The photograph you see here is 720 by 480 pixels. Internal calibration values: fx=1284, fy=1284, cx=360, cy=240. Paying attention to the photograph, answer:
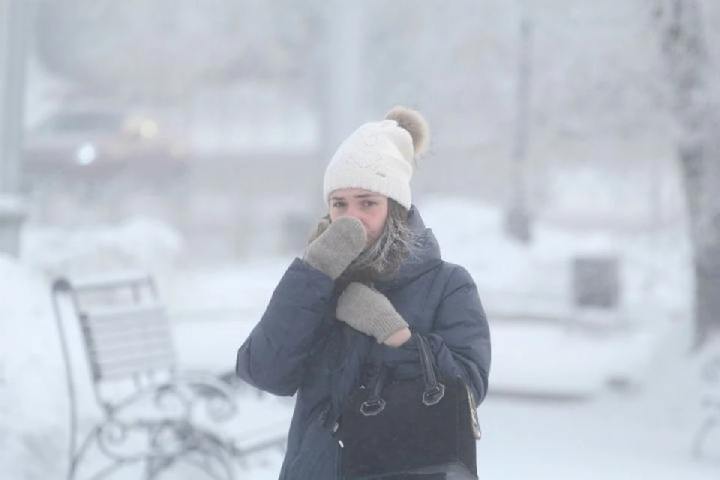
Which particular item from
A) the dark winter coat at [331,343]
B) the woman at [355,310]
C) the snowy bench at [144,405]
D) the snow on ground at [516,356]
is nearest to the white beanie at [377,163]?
the woman at [355,310]

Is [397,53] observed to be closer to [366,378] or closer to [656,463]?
[656,463]

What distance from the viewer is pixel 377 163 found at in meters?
2.73

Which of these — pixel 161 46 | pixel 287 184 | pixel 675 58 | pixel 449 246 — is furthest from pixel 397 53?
pixel 287 184

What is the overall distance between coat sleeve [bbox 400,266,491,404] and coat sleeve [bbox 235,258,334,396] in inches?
7.8

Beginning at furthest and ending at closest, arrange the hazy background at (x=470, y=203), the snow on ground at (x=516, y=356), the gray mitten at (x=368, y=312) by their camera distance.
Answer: the hazy background at (x=470, y=203)
the snow on ground at (x=516, y=356)
the gray mitten at (x=368, y=312)

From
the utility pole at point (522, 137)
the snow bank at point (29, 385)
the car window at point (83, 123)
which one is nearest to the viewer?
the snow bank at point (29, 385)

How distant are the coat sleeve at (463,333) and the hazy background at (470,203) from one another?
59 centimetres

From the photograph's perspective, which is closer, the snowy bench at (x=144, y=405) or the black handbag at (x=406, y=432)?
the black handbag at (x=406, y=432)

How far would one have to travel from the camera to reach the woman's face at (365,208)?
107 inches

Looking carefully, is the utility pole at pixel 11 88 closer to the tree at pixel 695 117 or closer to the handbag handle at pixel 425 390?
the tree at pixel 695 117

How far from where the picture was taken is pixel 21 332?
17.0 ft

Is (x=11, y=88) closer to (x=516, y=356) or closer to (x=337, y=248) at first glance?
(x=516, y=356)

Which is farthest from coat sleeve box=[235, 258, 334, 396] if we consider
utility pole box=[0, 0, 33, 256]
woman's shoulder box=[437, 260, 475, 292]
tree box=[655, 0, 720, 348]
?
tree box=[655, 0, 720, 348]

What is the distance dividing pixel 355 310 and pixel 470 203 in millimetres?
16126
